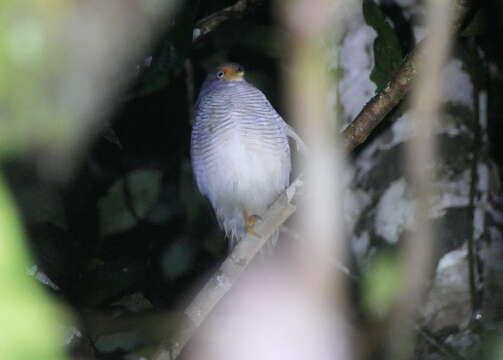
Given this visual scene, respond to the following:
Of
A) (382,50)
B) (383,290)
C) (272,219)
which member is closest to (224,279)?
(272,219)

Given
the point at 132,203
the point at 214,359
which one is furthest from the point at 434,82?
the point at 132,203

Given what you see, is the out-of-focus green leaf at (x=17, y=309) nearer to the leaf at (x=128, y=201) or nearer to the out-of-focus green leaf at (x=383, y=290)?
the out-of-focus green leaf at (x=383, y=290)

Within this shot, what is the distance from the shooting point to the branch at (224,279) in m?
1.80

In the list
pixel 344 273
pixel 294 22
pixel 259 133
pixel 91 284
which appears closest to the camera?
pixel 294 22

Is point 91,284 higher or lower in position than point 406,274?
lower

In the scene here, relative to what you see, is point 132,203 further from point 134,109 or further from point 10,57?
point 10,57

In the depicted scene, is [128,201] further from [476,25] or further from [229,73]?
[476,25]

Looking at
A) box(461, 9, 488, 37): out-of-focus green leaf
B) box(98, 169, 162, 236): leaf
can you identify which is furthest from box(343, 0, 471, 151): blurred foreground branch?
box(98, 169, 162, 236): leaf

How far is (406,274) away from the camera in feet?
2.29

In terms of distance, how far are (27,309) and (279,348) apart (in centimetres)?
133

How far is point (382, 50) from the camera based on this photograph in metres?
2.08

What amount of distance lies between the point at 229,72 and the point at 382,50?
0.95 metres

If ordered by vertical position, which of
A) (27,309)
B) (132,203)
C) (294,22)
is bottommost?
(132,203)

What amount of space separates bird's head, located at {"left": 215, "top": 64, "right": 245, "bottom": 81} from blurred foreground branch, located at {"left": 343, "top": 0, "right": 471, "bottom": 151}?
116 centimetres
